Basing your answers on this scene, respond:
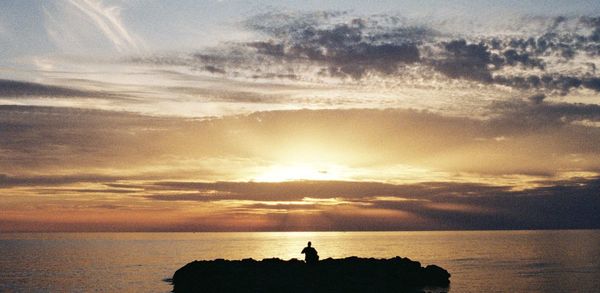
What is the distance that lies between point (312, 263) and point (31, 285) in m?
46.3

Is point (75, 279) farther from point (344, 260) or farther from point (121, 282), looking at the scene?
point (344, 260)

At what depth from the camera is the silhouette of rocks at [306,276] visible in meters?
51.9

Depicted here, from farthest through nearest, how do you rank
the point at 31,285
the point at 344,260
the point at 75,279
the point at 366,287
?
the point at 75,279 → the point at 31,285 → the point at 344,260 → the point at 366,287

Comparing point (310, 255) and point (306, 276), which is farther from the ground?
point (310, 255)

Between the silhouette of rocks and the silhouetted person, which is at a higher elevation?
the silhouetted person

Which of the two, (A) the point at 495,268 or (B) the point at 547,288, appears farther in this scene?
(A) the point at 495,268

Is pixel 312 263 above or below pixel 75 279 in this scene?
above

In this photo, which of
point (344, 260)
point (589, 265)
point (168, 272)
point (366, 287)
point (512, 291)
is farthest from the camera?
point (589, 265)

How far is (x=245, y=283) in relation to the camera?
53.9 m

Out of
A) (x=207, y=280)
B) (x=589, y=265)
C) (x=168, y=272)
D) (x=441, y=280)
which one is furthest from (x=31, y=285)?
(x=589, y=265)

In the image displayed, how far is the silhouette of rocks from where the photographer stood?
170ft

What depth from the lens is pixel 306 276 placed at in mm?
53094

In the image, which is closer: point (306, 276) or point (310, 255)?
point (310, 255)

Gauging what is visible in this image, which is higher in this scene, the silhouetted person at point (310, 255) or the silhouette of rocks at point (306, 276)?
the silhouetted person at point (310, 255)
